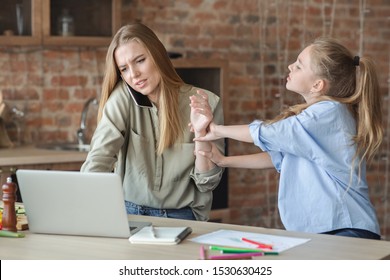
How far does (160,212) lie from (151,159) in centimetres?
21

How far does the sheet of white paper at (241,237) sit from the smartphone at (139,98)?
30.5 inches

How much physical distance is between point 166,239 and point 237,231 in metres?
0.27

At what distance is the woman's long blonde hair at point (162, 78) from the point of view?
315 centimetres

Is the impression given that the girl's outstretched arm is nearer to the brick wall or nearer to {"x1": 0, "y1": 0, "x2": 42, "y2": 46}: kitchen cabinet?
{"x1": 0, "y1": 0, "x2": 42, "y2": 46}: kitchen cabinet

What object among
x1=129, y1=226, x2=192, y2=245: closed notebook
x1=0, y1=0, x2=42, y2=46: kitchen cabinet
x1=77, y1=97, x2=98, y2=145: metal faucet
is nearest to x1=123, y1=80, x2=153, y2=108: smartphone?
x1=129, y1=226, x2=192, y2=245: closed notebook

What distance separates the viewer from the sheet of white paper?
241 centimetres

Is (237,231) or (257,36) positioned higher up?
(257,36)

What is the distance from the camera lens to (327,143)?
2879mm

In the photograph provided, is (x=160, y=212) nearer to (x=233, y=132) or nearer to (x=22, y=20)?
(x=233, y=132)

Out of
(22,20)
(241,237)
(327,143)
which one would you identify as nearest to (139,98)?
(327,143)

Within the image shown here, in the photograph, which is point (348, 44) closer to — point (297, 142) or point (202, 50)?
point (202, 50)

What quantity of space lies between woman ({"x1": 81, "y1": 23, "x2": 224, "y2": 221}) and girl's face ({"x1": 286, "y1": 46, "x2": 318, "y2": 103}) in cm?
33
